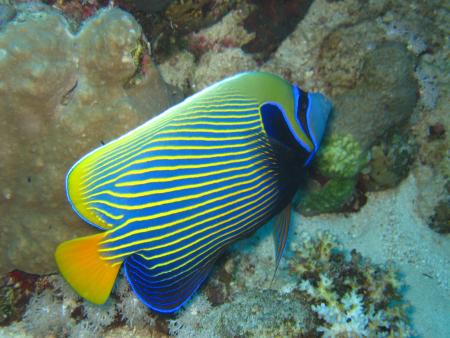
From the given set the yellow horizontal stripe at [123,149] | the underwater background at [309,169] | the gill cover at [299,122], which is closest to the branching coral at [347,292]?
the underwater background at [309,169]

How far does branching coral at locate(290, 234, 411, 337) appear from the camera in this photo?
2.61 metres

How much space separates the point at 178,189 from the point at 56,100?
1384 mm

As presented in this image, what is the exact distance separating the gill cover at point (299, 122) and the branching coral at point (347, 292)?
120 centimetres

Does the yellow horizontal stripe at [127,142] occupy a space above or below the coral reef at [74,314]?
above

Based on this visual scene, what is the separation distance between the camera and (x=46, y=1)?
3.02m

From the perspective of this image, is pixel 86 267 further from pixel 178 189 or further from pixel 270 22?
pixel 270 22

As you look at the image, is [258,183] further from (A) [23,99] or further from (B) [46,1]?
(B) [46,1]

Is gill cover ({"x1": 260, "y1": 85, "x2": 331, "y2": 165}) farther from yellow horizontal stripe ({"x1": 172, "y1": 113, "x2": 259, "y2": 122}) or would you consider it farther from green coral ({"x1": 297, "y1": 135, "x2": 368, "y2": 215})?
green coral ({"x1": 297, "y1": 135, "x2": 368, "y2": 215})

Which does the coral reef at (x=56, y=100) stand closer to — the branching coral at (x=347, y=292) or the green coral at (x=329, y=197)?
the branching coral at (x=347, y=292)

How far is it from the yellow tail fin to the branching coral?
5.19 feet

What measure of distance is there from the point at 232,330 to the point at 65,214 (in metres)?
1.58

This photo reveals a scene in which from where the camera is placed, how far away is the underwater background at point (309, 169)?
256 centimetres

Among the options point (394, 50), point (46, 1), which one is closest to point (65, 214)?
point (46, 1)

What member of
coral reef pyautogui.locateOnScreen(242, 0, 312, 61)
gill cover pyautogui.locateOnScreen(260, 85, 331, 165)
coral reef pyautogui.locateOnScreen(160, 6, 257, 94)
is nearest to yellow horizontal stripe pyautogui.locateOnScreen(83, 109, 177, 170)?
gill cover pyautogui.locateOnScreen(260, 85, 331, 165)
